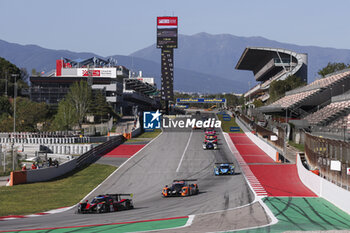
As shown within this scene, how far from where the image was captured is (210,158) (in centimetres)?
5547

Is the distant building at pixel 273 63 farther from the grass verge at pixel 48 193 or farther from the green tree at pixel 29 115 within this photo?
the grass verge at pixel 48 193

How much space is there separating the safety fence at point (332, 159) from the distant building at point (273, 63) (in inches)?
3520

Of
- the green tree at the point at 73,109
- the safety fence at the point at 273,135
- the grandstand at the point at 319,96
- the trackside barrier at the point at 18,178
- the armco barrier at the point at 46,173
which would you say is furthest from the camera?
the green tree at the point at 73,109

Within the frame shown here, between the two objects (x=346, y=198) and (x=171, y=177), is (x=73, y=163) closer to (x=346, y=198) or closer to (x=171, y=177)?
(x=171, y=177)

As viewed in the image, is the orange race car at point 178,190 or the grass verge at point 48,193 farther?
the orange race car at point 178,190

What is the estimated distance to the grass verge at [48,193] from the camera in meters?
30.5

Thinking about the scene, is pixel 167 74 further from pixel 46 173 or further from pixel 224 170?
pixel 46 173

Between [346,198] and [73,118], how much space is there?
2927 inches

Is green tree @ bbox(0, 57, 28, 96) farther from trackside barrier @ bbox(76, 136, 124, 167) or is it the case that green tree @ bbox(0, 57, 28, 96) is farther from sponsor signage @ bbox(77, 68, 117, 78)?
trackside barrier @ bbox(76, 136, 124, 167)

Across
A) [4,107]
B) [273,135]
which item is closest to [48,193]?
[273,135]

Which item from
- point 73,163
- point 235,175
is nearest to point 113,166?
point 73,163

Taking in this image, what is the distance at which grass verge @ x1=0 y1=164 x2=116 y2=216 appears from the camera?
30477 millimetres

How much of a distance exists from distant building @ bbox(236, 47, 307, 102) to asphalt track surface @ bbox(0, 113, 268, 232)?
68.4 m

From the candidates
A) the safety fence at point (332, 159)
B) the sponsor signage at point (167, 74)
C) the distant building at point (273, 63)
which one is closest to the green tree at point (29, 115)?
the sponsor signage at point (167, 74)
